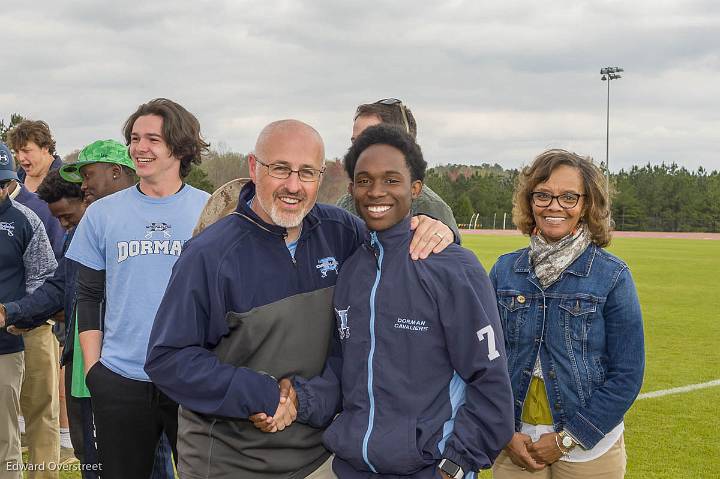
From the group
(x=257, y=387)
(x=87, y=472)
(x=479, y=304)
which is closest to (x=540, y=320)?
(x=479, y=304)

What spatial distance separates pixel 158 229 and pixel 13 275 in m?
1.67

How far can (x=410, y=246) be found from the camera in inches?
98.8

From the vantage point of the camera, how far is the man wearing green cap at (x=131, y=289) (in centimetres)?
344

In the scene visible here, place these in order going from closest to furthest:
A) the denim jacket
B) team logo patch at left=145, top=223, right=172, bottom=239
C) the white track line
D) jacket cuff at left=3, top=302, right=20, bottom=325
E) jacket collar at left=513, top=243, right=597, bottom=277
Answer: the denim jacket, jacket collar at left=513, top=243, right=597, bottom=277, team logo patch at left=145, top=223, right=172, bottom=239, jacket cuff at left=3, top=302, right=20, bottom=325, the white track line

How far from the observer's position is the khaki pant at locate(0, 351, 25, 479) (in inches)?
181

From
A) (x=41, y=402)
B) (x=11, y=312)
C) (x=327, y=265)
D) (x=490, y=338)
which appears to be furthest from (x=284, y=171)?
(x=41, y=402)

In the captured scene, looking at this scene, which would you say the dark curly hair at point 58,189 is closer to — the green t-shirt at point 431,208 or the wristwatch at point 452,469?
the green t-shirt at point 431,208

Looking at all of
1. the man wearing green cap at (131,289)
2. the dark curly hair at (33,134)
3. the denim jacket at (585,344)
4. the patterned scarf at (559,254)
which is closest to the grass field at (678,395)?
the denim jacket at (585,344)

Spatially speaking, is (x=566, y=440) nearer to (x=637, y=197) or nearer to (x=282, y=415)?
(x=282, y=415)

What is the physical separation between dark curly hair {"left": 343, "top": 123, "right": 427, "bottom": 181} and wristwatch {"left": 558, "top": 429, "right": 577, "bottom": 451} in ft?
4.17

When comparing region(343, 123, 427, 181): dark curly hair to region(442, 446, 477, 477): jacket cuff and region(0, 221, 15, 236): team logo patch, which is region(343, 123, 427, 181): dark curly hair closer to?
region(442, 446, 477, 477): jacket cuff

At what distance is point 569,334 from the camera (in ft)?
10.4

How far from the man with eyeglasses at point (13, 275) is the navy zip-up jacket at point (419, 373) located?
2888 mm

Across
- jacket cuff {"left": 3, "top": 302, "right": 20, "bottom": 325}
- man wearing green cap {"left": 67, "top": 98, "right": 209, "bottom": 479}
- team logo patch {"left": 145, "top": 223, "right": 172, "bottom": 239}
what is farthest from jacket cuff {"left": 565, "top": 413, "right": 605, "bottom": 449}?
jacket cuff {"left": 3, "top": 302, "right": 20, "bottom": 325}
